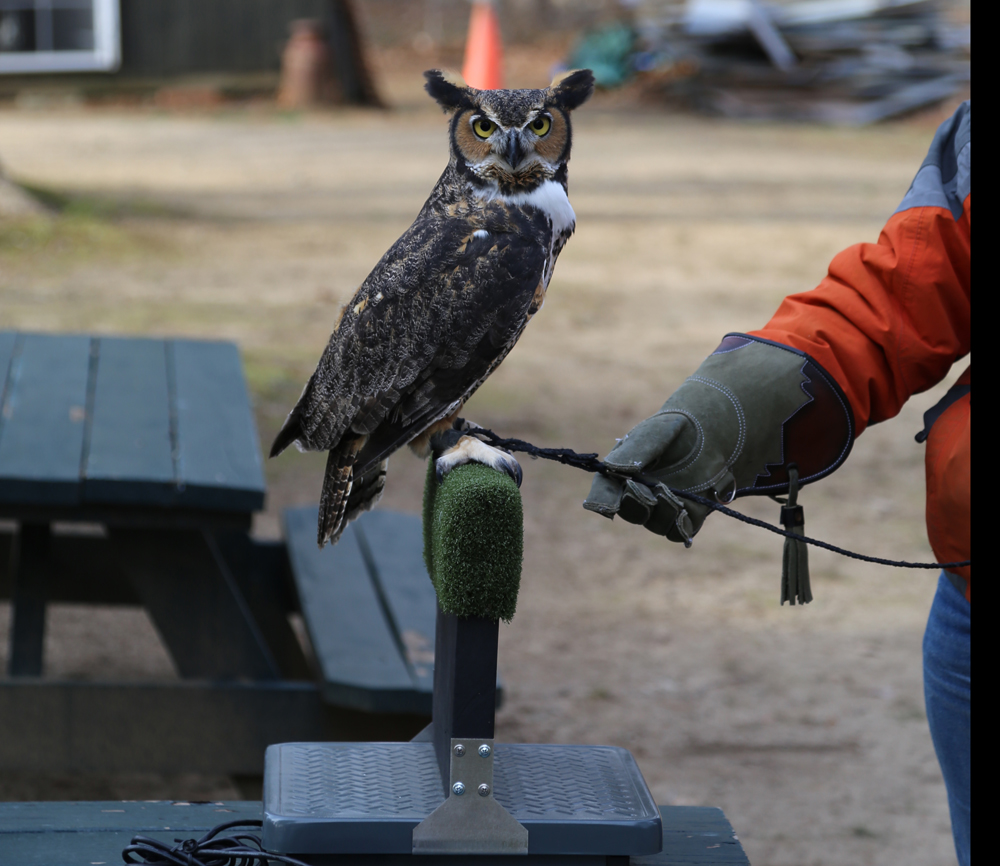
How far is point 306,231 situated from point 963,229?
25.5 feet

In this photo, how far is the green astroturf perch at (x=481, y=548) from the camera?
1.45 metres

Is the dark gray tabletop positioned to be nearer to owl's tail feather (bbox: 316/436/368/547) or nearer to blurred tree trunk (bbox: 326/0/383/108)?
owl's tail feather (bbox: 316/436/368/547)

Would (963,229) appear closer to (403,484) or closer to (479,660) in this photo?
(479,660)

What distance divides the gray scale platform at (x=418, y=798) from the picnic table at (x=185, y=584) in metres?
0.69

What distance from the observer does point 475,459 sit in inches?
66.3

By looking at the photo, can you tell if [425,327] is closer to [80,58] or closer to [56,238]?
[56,238]

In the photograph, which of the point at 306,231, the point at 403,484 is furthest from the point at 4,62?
the point at 403,484

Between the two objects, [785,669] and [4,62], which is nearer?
[785,669]

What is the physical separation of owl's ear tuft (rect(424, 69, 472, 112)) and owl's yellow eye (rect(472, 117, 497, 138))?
5 cm

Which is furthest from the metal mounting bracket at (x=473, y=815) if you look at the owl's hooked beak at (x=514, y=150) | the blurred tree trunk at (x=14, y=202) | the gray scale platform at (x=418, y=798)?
the blurred tree trunk at (x=14, y=202)

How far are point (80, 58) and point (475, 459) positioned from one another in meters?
16.1

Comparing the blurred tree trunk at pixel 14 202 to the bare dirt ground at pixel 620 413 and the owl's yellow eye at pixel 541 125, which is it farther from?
the owl's yellow eye at pixel 541 125

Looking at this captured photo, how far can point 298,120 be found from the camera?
1494 centimetres

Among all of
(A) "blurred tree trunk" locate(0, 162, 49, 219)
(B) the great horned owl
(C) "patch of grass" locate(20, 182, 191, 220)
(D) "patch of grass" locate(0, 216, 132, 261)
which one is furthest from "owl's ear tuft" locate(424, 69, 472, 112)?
(C) "patch of grass" locate(20, 182, 191, 220)
